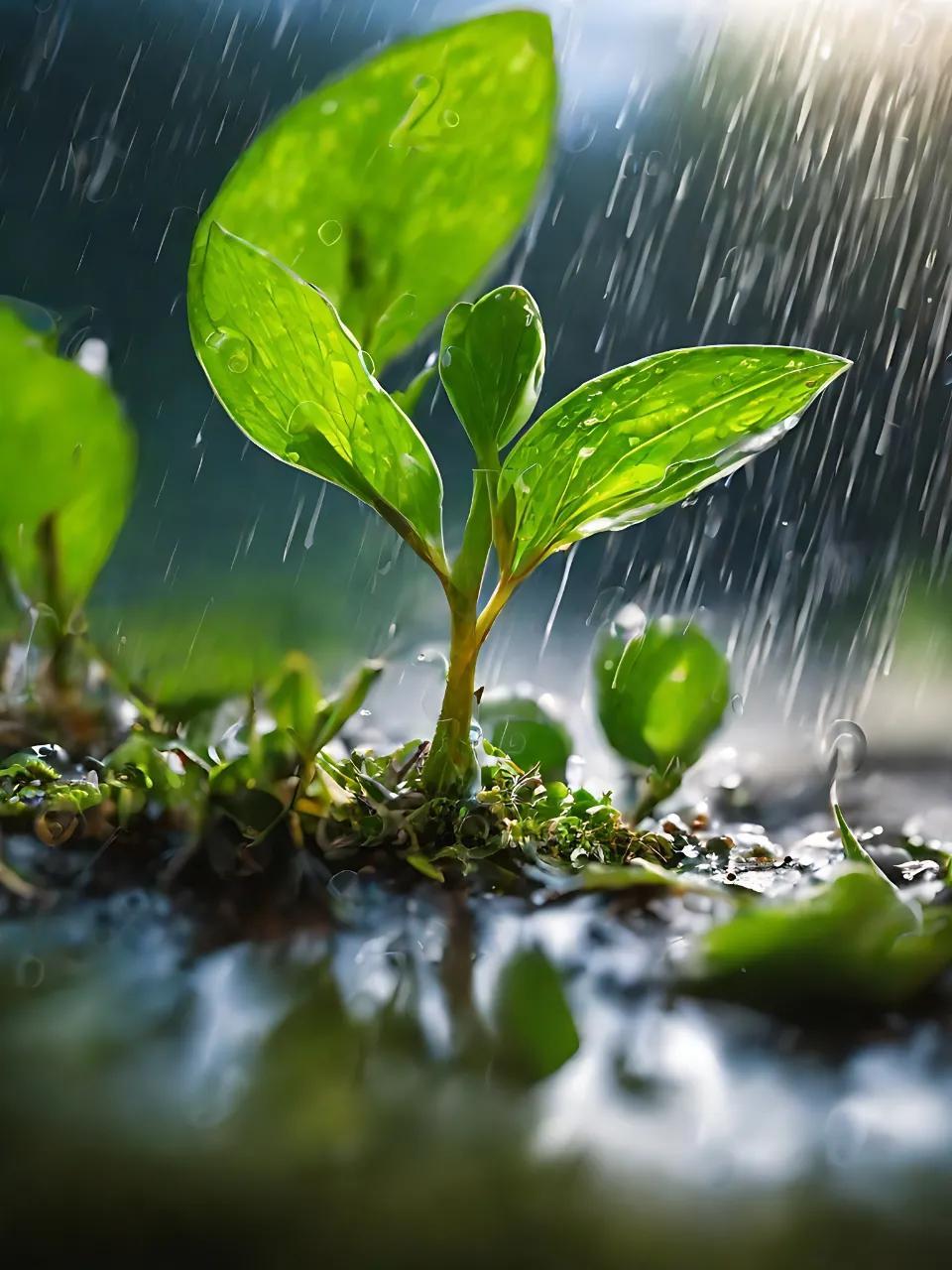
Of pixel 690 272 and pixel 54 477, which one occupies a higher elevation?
pixel 690 272

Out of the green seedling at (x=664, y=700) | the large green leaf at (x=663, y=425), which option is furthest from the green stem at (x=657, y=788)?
the large green leaf at (x=663, y=425)

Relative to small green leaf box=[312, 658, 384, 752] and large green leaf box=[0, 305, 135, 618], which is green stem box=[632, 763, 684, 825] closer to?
small green leaf box=[312, 658, 384, 752]

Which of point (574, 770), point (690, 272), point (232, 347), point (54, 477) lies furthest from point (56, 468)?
point (690, 272)

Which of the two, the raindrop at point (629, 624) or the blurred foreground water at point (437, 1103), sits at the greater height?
the raindrop at point (629, 624)

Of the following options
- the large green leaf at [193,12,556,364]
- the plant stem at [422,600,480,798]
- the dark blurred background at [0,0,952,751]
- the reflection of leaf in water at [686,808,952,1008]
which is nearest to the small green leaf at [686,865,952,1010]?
the reflection of leaf in water at [686,808,952,1008]

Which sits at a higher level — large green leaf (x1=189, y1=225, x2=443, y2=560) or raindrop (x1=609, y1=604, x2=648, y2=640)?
large green leaf (x1=189, y1=225, x2=443, y2=560)

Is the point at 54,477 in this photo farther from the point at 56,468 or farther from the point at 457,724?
the point at 457,724

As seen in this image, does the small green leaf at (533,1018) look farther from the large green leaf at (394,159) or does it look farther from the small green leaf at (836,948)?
the large green leaf at (394,159)
